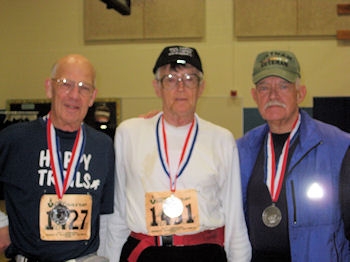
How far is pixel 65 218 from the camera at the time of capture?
1.92m

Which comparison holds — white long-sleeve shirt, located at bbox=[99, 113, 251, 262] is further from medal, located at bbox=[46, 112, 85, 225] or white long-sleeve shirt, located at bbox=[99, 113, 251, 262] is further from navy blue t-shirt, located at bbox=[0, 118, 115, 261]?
medal, located at bbox=[46, 112, 85, 225]

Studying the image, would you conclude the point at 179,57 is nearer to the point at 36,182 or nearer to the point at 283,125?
the point at 283,125

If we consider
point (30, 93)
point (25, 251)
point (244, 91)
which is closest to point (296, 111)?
point (25, 251)

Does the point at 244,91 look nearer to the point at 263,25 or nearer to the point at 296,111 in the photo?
the point at 263,25

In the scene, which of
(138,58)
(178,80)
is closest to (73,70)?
(178,80)

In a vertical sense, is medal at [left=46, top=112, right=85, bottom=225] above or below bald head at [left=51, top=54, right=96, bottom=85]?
below

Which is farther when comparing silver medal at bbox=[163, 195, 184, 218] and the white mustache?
the white mustache

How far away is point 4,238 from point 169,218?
0.92m

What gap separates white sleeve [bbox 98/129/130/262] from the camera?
2195mm

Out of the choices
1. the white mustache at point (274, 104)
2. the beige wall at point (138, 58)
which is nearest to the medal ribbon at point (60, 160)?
the white mustache at point (274, 104)

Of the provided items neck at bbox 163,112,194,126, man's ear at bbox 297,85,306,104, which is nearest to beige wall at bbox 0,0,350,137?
man's ear at bbox 297,85,306,104

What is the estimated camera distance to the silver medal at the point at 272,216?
86.3 inches

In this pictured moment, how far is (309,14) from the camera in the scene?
7230mm

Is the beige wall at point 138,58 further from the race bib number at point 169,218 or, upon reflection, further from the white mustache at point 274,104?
the race bib number at point 169,218
